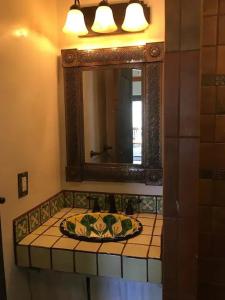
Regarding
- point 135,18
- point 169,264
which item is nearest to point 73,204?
point 169,264

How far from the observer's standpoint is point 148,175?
1.72 m

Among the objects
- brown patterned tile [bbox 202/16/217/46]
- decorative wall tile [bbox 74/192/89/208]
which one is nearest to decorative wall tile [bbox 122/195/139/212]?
decorative wall tile [bbox 74/192/89/208]

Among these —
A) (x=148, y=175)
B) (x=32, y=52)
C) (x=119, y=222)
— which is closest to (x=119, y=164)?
(x=148, y=175)

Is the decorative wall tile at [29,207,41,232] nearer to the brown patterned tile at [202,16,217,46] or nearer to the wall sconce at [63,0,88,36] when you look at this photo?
the wall sconce at [63,0,88,36]

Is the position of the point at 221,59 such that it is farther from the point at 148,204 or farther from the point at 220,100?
the point at 148,204

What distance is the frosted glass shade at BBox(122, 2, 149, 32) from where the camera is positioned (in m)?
1.55

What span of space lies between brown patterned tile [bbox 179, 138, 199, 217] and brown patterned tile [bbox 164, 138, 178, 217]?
0.06 ft

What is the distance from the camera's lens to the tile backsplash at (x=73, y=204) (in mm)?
1493

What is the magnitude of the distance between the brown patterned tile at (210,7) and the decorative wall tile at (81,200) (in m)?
1.20

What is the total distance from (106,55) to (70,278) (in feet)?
4.05

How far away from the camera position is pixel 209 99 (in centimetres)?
140

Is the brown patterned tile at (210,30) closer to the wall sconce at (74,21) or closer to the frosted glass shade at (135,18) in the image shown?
the frosted glass shade at (135,18)

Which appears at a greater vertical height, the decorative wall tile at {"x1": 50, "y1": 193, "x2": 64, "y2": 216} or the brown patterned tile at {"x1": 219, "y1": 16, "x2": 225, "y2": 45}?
the brown patterned tile at {"x1": 219, "y1": 16, "x2": 225, "y2": 45}

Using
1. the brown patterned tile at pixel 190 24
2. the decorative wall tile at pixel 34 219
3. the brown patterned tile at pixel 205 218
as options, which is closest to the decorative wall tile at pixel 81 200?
the decorative wall tile at pixel 34 219
